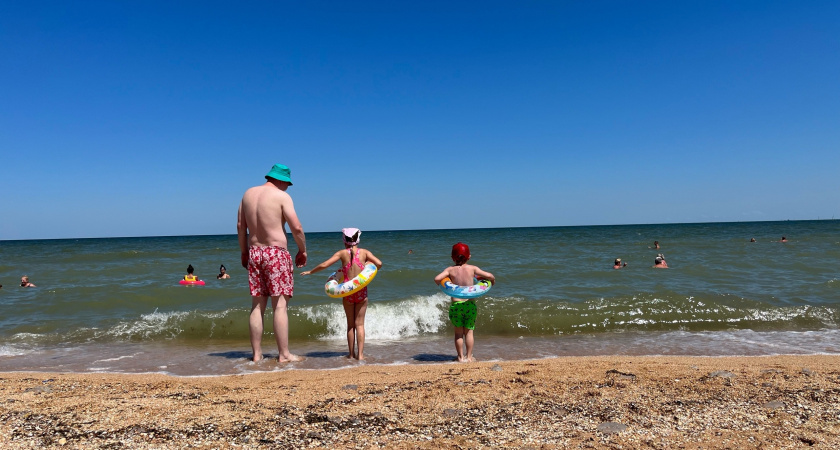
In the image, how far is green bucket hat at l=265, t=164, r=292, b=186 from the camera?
5.00 meters

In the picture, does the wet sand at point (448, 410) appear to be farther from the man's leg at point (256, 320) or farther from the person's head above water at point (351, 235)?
the person's head above water at point (351, 235)

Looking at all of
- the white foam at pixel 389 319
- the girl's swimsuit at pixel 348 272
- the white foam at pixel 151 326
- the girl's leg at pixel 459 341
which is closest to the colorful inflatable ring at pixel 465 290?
the girl's leg at pixel 459 341

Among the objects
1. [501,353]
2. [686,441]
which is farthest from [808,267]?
[686,441]

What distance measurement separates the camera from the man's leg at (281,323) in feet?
16.5

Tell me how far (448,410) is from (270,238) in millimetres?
2702

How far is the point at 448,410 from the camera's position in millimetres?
3088

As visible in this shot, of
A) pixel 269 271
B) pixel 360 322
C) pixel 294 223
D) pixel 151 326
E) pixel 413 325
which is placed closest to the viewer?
pixel 294 223

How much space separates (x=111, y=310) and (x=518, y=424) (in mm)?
9740

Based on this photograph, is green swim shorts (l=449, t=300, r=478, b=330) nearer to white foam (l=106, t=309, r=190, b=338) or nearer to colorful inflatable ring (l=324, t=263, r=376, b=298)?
colorful inflatable ring (l=324, t=263, r=376, b=298)

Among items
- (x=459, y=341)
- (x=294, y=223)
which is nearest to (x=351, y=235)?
(x=294, y=223)

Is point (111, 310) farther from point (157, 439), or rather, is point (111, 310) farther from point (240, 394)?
point (157, 439)

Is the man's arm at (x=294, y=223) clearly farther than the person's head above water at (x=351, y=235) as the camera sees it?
No

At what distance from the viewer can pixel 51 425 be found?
9.43 feet

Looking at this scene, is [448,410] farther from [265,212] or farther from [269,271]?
[265,212]
